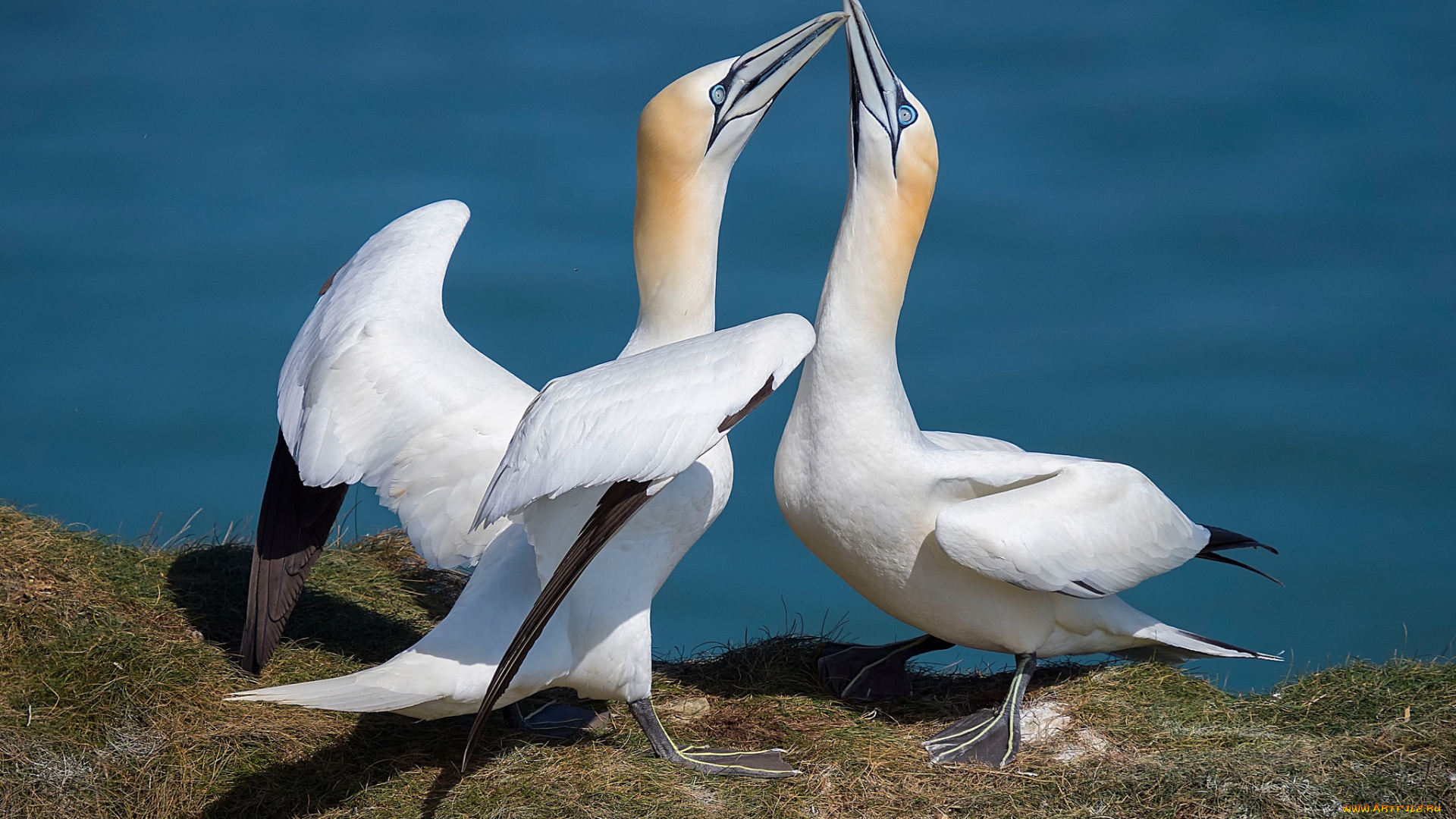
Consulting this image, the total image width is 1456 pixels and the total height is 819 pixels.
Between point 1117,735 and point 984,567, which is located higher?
point 984,567

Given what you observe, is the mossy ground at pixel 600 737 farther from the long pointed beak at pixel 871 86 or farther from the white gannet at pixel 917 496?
the long pointed beak at pixel 871 86

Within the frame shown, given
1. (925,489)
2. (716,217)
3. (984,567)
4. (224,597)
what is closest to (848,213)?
→ (716,217)

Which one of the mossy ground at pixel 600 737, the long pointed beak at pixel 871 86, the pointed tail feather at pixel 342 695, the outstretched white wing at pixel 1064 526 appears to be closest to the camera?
the pointed tail feather at pixel 342 695

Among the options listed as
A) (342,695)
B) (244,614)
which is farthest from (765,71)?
(244,614)

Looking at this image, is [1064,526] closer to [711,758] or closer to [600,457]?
[711,758]

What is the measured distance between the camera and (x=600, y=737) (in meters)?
4.46

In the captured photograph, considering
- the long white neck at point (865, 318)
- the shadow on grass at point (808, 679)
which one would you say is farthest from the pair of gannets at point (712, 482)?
the shadow on grass at point (808, 679)

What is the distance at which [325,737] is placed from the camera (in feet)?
14.3

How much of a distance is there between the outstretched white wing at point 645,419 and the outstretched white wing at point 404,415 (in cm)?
73

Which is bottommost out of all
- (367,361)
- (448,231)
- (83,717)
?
(83,717)

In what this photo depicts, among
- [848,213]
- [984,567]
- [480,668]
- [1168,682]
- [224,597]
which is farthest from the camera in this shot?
[224,597]

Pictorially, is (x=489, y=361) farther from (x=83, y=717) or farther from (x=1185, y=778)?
(x=1185, y=778)

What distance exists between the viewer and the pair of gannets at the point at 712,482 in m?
4.10

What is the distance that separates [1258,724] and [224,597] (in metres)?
3.63
